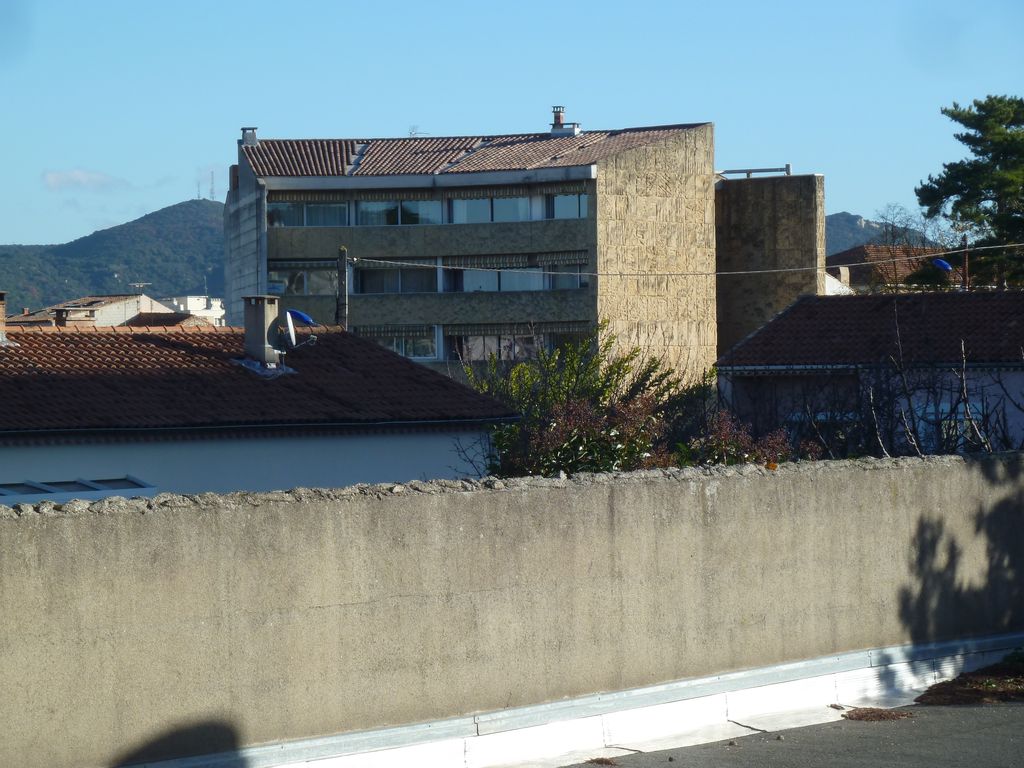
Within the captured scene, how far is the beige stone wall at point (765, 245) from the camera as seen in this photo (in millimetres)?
65875

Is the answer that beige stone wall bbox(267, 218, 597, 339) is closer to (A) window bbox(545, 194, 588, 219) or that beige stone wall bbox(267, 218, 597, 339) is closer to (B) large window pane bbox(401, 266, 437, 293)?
Answer: (A) window bbox(545, 194, 588, 219)

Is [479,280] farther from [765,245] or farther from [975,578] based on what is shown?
[975,578]

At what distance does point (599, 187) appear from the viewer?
2355 inches

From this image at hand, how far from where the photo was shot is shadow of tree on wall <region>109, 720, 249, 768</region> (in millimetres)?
8195

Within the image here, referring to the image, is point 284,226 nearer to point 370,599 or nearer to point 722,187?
point 722,187

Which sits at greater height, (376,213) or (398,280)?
(376,213)

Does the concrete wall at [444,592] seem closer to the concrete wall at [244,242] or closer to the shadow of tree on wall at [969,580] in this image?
the shadow of tree on wall at [969,580]

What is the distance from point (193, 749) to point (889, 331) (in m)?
29.3

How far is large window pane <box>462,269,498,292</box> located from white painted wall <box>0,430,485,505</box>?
127ft

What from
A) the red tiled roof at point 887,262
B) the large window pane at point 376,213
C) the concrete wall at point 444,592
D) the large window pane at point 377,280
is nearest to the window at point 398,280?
the large window pane at point 377,280

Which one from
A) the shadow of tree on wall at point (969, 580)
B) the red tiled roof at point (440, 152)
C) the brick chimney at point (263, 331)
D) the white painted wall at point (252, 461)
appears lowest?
the shadow of tree on wall at point (969, 580)

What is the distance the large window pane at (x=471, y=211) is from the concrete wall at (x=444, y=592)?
5034 cm

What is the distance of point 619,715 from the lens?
10156 mm

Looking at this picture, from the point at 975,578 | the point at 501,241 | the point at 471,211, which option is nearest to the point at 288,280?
the point at 471,211
